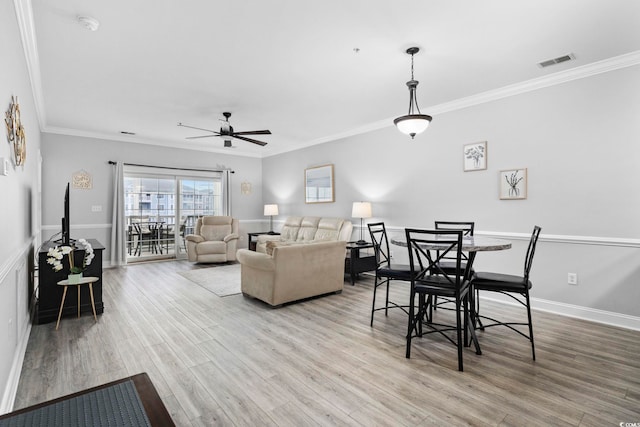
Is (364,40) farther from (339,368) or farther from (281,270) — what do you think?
(339,368)

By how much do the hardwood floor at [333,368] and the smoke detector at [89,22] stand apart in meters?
2.74

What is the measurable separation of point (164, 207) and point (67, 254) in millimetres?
4130

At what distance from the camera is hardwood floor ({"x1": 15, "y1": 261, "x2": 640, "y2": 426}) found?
6.46ft

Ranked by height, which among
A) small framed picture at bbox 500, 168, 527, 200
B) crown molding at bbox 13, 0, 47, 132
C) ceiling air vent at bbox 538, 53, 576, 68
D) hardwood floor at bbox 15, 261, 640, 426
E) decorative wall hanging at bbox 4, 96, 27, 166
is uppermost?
ceiling air vent at bbox 538, 53, 576, 68

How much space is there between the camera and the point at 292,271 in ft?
13.0

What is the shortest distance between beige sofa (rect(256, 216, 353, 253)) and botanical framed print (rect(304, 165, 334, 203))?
0.46 meters

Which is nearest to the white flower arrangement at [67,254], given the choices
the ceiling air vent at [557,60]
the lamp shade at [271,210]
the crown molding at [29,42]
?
the crown molding at [29,42]

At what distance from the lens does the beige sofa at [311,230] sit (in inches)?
241

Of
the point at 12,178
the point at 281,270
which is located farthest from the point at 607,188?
the point at 12,178

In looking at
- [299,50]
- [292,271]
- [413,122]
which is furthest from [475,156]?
[292,271]

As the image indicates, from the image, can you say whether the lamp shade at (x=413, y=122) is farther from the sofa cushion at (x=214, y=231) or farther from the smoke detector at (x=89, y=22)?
the sofa cushion at (x=214, y=231)

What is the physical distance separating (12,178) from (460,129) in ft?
16.1

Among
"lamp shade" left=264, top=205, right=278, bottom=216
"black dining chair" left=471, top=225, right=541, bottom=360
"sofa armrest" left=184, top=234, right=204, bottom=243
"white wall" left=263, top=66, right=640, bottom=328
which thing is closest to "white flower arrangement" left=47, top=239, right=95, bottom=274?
"sofa armrest" left=184, top=234, right=204, bottom=243

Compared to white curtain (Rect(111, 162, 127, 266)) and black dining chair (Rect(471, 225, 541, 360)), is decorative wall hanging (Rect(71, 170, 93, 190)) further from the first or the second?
black dining chair (Rect(471, 225, 541, 360))
